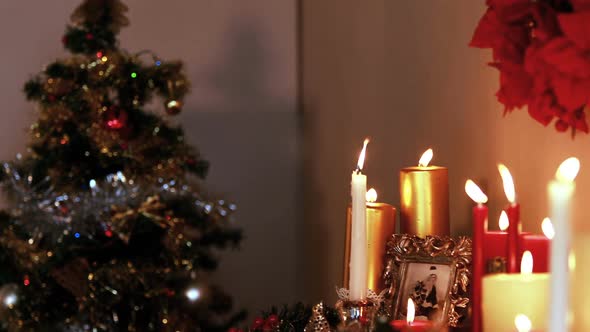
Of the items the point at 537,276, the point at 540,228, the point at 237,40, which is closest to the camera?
the point at 537,276

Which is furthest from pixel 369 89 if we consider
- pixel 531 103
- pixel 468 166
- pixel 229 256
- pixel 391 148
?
pixel 531 103

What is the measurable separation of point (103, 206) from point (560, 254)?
77 cm

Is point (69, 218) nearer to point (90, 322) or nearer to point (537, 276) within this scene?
point (90, 322)

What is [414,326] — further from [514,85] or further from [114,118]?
[114,118]

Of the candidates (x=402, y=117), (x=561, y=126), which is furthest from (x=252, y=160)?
(x=561, y=126)

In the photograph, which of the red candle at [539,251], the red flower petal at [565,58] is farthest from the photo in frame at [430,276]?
the red flower petal at [565,58]

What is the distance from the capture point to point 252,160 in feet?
6.66

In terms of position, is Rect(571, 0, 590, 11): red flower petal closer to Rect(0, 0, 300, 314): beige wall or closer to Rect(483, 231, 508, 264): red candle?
Rect(483, 231, 508, 264): red candle

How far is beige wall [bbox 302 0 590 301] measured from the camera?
1.18 meters

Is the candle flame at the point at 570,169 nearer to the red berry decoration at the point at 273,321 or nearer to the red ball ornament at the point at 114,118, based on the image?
the red berry decoration at the point at 273,321

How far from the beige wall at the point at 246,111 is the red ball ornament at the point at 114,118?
724mm

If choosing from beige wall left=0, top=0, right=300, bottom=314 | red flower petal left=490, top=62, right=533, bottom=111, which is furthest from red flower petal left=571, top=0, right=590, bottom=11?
beige wall left=0, top=0, right=300, bottom=314

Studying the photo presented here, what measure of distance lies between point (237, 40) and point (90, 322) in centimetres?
105

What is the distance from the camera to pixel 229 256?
2014 millimetres
